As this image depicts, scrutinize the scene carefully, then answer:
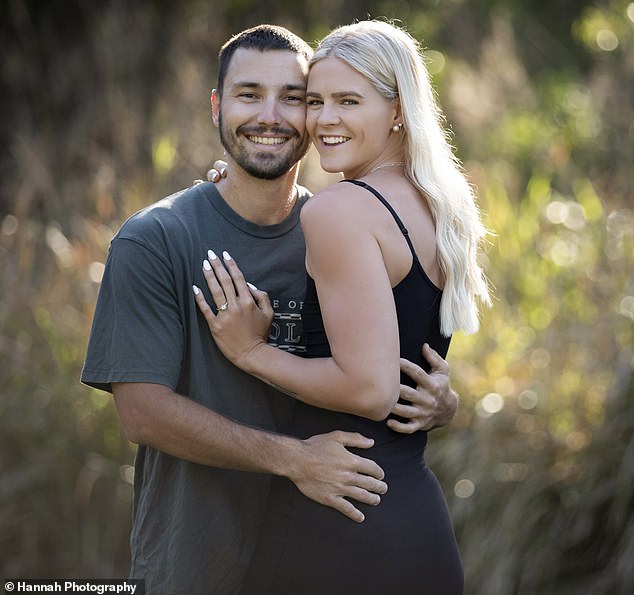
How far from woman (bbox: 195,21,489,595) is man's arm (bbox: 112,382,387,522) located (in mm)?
57

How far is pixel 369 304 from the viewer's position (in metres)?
2.60

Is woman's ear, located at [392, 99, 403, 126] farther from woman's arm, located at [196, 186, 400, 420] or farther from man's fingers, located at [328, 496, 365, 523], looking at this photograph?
man's fingers, located at [328, 496, 365, 523]

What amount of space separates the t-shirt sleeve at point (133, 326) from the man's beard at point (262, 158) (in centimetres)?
43

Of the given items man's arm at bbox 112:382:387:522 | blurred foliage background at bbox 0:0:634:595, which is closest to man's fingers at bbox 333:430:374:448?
man's arm at bbox 112:382:387:522

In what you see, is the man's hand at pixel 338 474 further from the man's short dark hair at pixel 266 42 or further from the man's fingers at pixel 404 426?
the man's short dark hair at pixel 266 42

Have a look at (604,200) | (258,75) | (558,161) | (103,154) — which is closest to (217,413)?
(258,75)

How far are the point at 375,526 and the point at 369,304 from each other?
2.03 feet

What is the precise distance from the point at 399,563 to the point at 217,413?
2.15 feet

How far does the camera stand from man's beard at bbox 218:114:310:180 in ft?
10.1

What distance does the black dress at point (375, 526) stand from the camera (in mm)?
2701

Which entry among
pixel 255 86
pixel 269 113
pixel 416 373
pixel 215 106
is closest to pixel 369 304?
pixel 416 373

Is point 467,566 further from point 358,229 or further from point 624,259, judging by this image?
point 358,229

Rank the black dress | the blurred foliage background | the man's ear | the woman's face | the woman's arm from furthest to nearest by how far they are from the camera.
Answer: the blurred foliage background, the man's ear, the woman's face, the black dress, the woman's arm

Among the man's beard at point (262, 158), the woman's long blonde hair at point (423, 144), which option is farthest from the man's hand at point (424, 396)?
the man's beard at point (262, 158)
